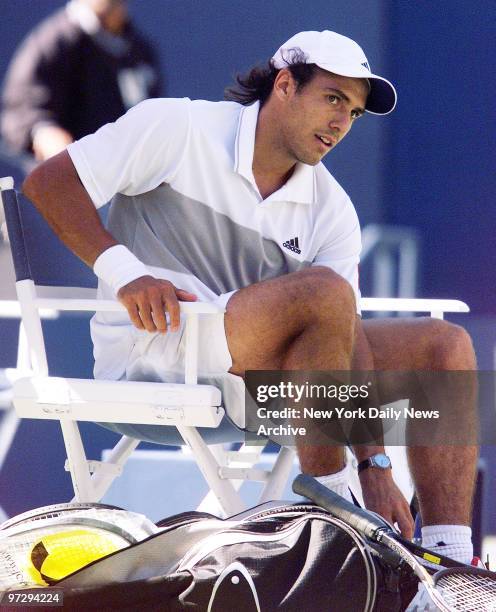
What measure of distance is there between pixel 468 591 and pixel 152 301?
75cm

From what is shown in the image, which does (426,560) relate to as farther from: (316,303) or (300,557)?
(316,303)

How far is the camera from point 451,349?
7.20ft

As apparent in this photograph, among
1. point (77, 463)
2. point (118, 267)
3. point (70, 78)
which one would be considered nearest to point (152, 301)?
point (118, 267)

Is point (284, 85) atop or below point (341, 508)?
atop

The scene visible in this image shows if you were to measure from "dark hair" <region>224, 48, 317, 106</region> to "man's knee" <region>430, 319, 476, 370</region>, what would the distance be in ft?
1.77

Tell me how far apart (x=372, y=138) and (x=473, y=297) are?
0.51 m

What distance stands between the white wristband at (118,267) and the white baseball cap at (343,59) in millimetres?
512

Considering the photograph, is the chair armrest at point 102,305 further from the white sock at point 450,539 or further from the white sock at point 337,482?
the white sock at point 450,539

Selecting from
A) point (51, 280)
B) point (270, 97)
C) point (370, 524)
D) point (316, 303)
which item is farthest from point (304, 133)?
point (370, 524)

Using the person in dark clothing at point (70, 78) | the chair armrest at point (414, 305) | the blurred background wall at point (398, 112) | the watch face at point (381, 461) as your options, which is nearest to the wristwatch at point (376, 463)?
the watch face at point (381, 461)

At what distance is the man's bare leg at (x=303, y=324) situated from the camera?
1974 mm

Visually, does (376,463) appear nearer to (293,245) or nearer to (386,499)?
(386,499)

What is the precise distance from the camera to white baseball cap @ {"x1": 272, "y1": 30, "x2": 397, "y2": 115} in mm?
2188

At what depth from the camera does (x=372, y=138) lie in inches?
126
